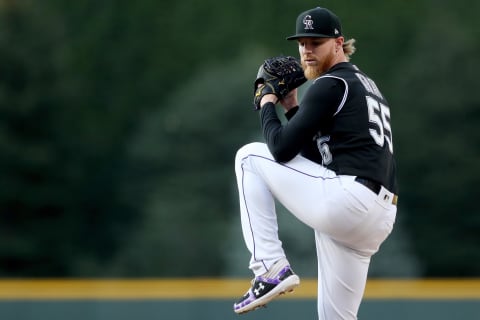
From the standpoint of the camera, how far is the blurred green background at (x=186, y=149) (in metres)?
28.7

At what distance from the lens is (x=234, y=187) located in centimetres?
2828

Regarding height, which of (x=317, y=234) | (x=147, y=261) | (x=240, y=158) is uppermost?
(x=240, y=158)

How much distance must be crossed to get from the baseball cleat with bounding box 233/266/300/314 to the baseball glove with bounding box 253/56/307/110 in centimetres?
85

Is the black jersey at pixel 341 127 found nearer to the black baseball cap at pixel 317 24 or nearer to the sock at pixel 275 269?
the black baseball cap at pixel 317 24

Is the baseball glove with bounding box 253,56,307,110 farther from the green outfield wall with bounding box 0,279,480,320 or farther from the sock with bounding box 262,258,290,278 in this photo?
the green outfield wall with bounding box 0,279,480,320

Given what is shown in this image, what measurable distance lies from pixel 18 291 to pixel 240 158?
14.2ft

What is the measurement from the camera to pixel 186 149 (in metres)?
31.8

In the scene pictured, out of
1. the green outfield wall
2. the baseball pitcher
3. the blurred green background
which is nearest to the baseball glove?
the baseball pitcher

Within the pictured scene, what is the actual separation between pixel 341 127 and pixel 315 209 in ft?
1.34

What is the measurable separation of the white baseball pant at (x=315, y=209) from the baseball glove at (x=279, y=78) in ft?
0.91

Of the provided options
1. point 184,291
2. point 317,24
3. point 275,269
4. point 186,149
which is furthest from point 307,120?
point 186,149

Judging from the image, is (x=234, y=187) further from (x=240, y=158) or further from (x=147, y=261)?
(x=240, y=158)

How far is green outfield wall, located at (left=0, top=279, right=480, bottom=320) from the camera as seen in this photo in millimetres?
8797

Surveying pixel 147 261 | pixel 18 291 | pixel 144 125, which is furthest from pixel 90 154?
pixel 18 291
